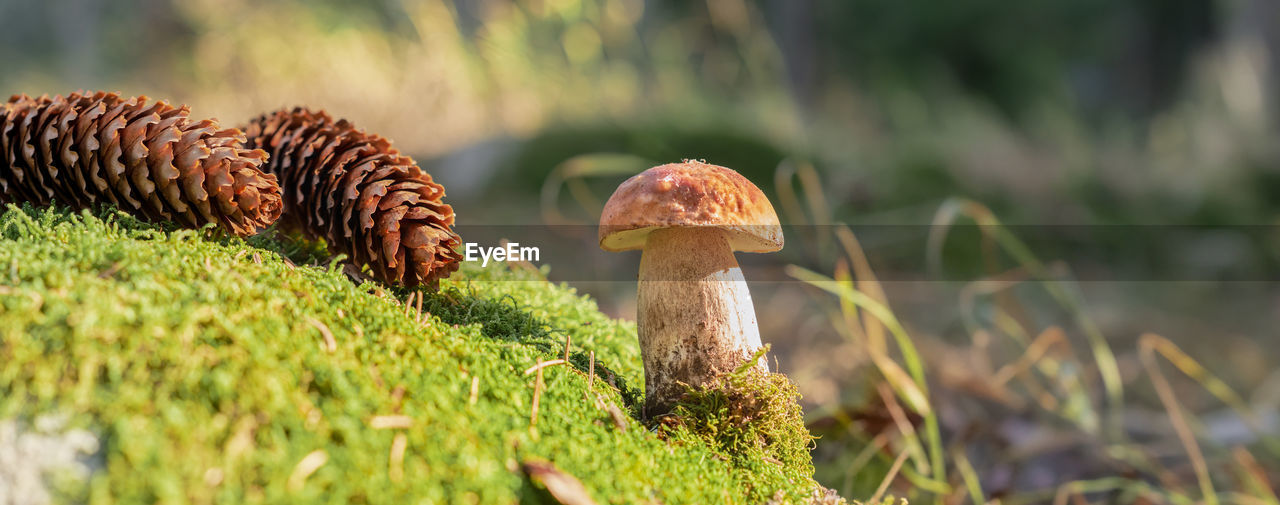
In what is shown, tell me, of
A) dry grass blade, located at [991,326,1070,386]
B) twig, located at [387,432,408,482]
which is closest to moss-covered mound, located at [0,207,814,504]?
twig, located at [387,432,408,482]

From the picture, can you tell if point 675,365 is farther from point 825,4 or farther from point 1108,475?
point 825,4

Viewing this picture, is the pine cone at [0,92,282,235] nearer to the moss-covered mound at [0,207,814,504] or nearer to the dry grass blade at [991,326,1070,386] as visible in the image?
the moss-covered mound at [0,207,814,504]

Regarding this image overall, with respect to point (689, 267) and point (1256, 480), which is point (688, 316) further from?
point (1256, 480)

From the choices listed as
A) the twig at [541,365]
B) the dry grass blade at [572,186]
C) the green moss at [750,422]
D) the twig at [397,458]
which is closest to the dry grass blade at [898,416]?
the green moss at [750,422]

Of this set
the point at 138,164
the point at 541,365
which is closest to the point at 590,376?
the point at 541,365

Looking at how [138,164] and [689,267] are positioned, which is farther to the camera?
[689,267]

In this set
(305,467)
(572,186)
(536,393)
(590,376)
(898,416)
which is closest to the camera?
(305,467)
